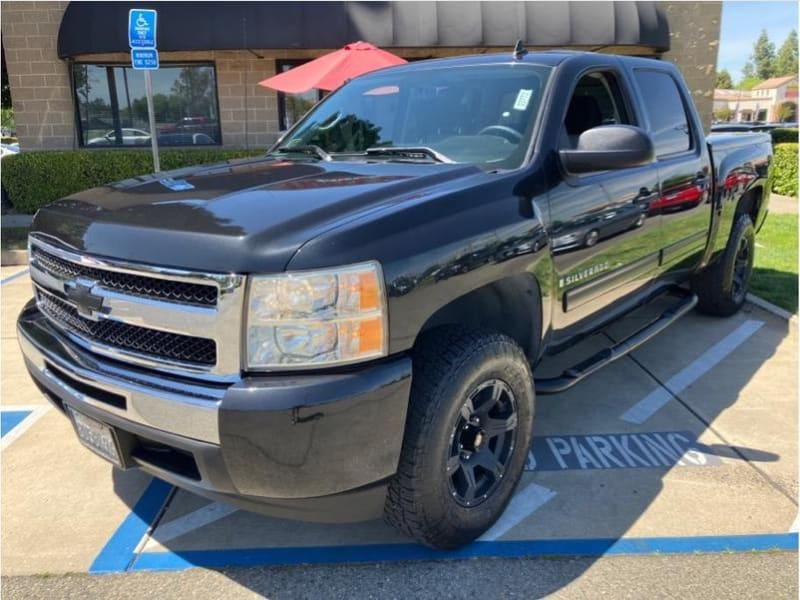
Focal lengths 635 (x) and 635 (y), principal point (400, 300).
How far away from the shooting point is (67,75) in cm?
1195

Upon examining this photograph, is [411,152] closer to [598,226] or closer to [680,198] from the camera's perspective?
[598,226]

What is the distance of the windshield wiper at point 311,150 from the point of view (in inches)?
129

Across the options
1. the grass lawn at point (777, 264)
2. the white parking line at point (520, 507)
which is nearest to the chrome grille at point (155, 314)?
the white parking line at point (520, 507)

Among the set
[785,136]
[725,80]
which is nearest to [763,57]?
[725,80]

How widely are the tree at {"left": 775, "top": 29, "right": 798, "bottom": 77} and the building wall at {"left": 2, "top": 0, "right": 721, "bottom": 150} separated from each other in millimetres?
106153

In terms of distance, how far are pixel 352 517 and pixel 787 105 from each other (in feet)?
281

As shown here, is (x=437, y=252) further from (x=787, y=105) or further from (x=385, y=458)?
(x=787, y=105)

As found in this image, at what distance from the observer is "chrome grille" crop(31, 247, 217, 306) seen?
2000mm

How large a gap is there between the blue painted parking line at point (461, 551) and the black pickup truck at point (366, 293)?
0.15 meters

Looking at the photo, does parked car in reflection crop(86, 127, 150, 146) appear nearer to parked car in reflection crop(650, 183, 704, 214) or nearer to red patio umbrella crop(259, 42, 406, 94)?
red patio umbrella crop(259, 42, 406, 94)

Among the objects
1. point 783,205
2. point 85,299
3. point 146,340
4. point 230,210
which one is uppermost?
point 230,210

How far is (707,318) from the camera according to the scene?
5602 millimetres

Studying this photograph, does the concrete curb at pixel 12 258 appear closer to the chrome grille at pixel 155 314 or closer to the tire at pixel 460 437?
the chrome grille at pixel 155 314

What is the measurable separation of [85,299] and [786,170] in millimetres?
14822
